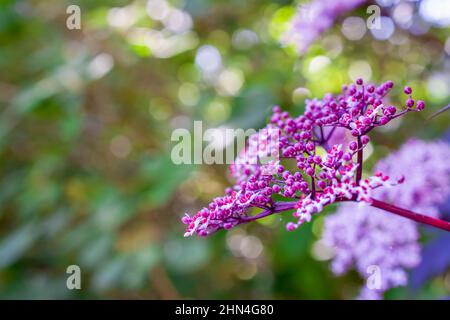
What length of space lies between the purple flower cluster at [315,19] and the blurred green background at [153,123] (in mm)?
122

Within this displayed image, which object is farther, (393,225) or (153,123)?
(153,123)

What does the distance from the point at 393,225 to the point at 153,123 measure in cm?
166

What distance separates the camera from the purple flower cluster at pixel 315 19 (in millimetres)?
1354

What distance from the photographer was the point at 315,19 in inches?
54.9

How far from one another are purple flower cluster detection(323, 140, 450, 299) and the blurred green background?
0.45 metres

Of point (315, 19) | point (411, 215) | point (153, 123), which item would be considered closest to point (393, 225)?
point (411, 215)

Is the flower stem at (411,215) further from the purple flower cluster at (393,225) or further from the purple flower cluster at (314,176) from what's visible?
the purple flower cluster at (393,225)

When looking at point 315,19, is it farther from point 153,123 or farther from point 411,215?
point 153,123

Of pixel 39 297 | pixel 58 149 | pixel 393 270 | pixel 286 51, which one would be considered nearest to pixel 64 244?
pixel 39 297

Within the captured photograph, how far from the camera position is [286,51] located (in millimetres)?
2018

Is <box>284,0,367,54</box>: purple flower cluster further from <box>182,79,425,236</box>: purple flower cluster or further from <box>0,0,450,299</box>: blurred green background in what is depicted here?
<box>182,79,425,236</box>: purple flower cluster

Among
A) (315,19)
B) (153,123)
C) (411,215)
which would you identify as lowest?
(411,215)

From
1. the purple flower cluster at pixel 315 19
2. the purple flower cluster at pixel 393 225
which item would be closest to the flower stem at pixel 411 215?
the purple flower cluster at pixel 393 225

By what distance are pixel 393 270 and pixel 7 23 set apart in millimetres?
1878
